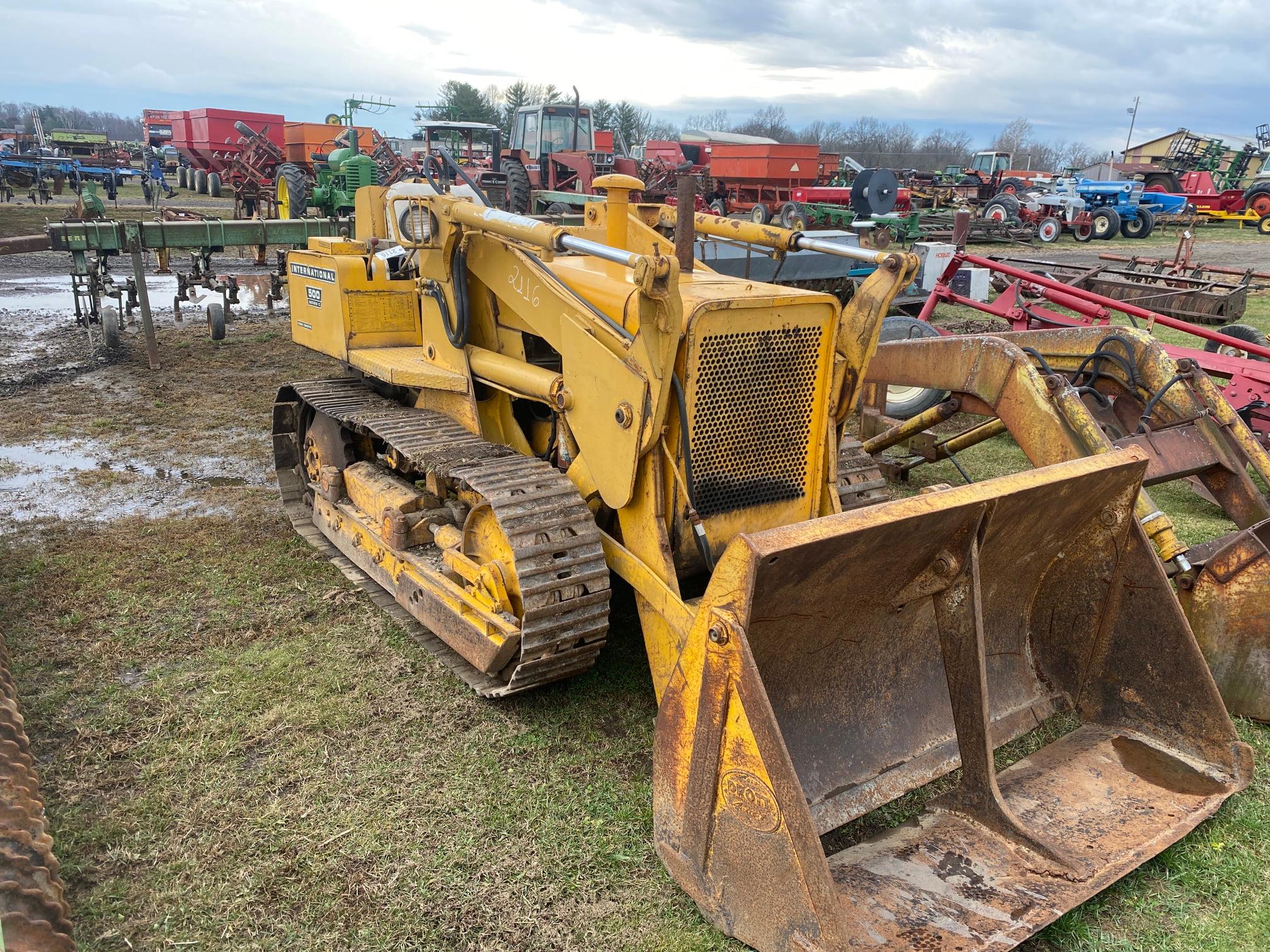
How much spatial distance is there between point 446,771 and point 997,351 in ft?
10.0

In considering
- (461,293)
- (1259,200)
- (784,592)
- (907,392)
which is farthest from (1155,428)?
(1259,200)

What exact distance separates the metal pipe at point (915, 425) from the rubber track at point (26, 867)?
403cm

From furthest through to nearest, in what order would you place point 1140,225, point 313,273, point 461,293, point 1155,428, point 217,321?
point 1140,225
point 217,321
point 313,273
point 1155,428
point 461,293

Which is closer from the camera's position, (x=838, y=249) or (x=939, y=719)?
(x=939, y=719)

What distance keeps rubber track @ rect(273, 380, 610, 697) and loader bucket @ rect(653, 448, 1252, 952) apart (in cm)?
81

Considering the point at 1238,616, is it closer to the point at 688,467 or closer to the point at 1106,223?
the point at 688,467

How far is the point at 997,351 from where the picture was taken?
4.35 m

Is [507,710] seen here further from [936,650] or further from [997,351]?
[997,351]

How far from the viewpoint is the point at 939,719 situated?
3.45 meters

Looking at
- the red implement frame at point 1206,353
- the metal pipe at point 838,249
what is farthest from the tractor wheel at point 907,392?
the metal pipe at point 838,249

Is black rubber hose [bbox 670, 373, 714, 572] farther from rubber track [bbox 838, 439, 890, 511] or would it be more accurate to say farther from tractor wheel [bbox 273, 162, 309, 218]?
tractor wheel [bbox 273, 162, 309, 218]

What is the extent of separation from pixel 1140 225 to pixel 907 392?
71.6 feet

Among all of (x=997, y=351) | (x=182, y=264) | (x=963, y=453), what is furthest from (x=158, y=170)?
(x=997, y=351)

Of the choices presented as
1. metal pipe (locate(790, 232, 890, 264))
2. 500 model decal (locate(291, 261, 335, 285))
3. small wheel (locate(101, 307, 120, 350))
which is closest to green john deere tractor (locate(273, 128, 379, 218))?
small wheel (locate(101, 307, 120, 350))
